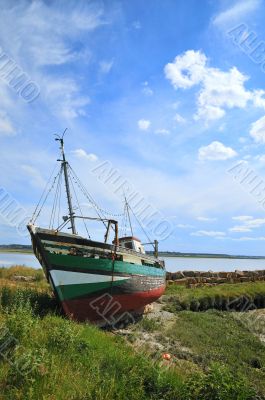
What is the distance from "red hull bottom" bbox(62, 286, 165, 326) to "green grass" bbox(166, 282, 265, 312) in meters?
3.95

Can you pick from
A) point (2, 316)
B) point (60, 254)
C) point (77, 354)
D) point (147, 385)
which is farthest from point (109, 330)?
point (147, 385)

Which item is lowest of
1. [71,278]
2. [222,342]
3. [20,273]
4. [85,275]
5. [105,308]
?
[222,342]

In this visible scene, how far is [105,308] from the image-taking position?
15172 mm

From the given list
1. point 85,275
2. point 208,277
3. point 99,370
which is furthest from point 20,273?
point 99,370

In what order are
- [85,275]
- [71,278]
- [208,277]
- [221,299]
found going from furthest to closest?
[208,277] → [221,299] → [85,275] → [71,278]

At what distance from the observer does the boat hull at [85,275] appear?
14156mm

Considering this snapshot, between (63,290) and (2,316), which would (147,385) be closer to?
(2,316)

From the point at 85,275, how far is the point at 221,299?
1127 cm

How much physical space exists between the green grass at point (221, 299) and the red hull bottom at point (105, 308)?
155 inches

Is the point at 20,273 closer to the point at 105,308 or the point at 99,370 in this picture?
the point at 105,308

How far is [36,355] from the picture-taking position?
7.73m

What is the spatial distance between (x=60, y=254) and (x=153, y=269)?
6483mm

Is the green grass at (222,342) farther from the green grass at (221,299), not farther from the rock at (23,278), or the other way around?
the rock at (23,278)

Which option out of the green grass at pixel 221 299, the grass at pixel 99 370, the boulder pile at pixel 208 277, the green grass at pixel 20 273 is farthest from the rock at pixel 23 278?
the grass at pixel 99 370
